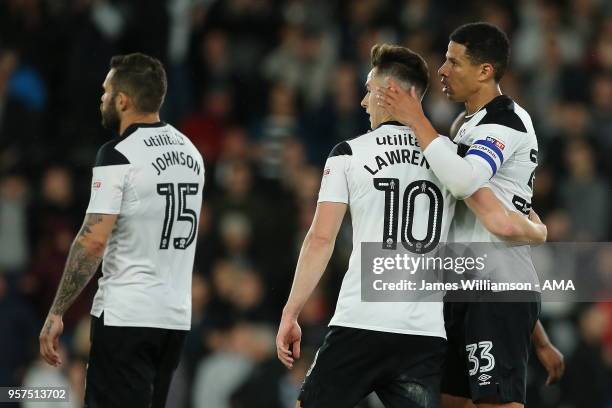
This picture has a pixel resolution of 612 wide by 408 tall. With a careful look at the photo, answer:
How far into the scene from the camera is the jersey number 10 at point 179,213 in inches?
264

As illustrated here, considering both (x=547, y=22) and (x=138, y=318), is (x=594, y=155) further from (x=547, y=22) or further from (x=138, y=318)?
(x=138, y=318)

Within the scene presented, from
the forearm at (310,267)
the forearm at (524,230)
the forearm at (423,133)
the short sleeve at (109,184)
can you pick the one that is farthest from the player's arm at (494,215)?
the short sleeve at (109,184)

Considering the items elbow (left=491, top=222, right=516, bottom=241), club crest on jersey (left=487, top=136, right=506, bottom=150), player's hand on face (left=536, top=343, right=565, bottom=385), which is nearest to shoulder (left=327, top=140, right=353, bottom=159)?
club crest on jersey (left=487, top=136, right=506, bottom=150)

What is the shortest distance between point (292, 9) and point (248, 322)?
503 centimetres

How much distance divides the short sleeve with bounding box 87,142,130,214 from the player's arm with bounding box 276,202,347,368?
3.74 ft

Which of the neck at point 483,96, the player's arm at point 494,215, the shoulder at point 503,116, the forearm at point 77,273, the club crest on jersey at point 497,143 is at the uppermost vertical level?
the neck at point 483,96

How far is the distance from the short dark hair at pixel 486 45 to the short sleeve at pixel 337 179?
0.88 m

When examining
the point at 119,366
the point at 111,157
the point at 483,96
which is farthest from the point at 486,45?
the point at 119,366

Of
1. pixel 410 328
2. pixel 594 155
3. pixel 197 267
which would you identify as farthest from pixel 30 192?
pixel 410 328

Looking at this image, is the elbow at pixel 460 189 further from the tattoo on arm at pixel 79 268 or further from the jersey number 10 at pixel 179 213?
the tattoo on arm at pixel 79 268

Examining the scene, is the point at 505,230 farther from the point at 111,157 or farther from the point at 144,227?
the point at 111,157

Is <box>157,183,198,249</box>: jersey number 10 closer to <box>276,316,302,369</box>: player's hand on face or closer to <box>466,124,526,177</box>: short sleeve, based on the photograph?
<box>276,316,302,369</box>: player's hand on face

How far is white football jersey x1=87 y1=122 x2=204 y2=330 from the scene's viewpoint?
6.60 m

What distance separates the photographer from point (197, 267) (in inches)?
450
